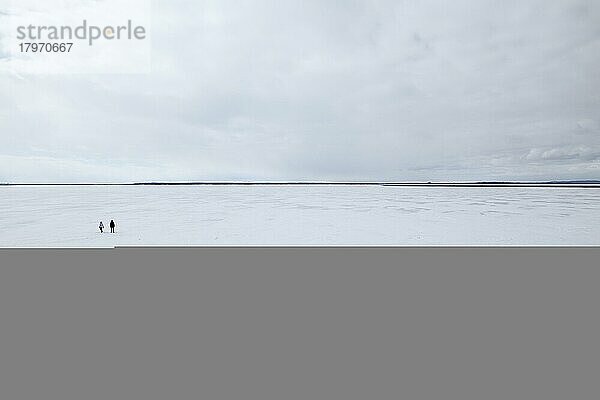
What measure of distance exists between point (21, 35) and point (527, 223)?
1112 cm

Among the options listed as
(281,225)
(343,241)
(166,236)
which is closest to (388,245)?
(343,241)

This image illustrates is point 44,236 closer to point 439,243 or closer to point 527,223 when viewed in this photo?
point 439,243

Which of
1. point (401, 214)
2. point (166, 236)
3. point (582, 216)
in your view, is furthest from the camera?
point (401, 214)

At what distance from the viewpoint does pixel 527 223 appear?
27.9ft

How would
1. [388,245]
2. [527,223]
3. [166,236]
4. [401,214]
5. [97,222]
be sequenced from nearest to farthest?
[388,245] → [166,236] → [97,222] → [527,223] → [401,214]

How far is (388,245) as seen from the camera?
6.46 meters

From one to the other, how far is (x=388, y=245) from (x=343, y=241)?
0.82 meters

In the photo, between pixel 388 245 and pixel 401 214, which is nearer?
pixel 388 245

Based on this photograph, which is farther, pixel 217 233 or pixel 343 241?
pixel 217 233

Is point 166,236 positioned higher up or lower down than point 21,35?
lower down

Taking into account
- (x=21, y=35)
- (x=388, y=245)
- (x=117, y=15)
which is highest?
(x=117, y=15)

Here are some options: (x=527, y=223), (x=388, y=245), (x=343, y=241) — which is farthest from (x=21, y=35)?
(x=527, y=223)

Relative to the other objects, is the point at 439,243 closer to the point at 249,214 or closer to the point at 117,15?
the point at 249,214

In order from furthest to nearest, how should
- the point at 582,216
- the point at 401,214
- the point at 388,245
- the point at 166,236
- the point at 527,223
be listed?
the point at 401,214
the point at 582,216
the point at 527,223
the point at 166,236
the point at 388,245
